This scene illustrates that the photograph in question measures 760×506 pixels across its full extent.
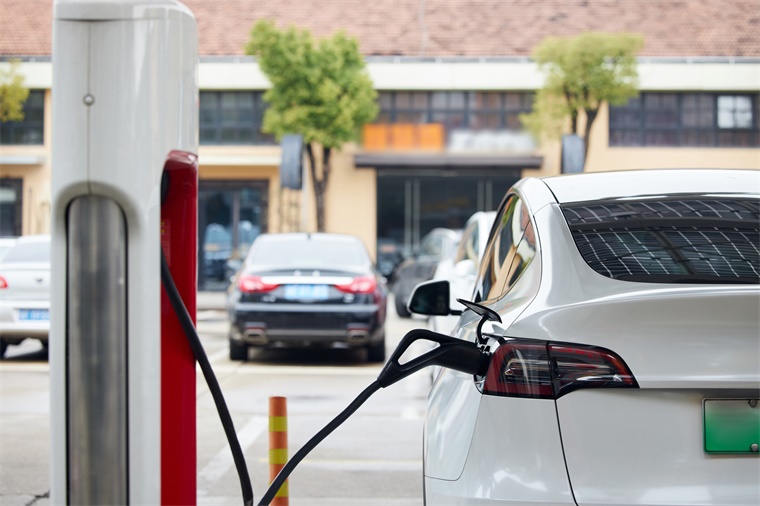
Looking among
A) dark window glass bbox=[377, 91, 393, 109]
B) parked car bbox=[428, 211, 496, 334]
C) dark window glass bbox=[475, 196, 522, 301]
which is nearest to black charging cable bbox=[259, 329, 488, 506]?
dark window glass bbox=[475, 196, 522, 301]

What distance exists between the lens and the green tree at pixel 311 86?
2762cm

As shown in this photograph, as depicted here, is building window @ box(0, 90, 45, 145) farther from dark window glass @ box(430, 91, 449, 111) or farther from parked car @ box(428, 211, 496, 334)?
parked car @ box(428, 211, 496, 334)

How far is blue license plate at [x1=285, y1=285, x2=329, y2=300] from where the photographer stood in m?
10.7

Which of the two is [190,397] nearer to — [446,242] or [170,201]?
[170,201]

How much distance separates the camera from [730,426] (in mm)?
2445

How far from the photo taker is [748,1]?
107ft

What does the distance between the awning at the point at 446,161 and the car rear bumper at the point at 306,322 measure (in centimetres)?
1848

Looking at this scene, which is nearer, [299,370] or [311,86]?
[299,370]

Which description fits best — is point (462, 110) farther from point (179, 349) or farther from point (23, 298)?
point (179, 349)

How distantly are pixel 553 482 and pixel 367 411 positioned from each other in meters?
5.63

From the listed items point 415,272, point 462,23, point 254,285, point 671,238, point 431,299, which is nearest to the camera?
point 671,238

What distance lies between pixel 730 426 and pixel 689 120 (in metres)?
29.1

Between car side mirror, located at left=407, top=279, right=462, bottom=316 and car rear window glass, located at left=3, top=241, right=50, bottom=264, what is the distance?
8.13 meters

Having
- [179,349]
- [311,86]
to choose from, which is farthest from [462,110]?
[179,349]
